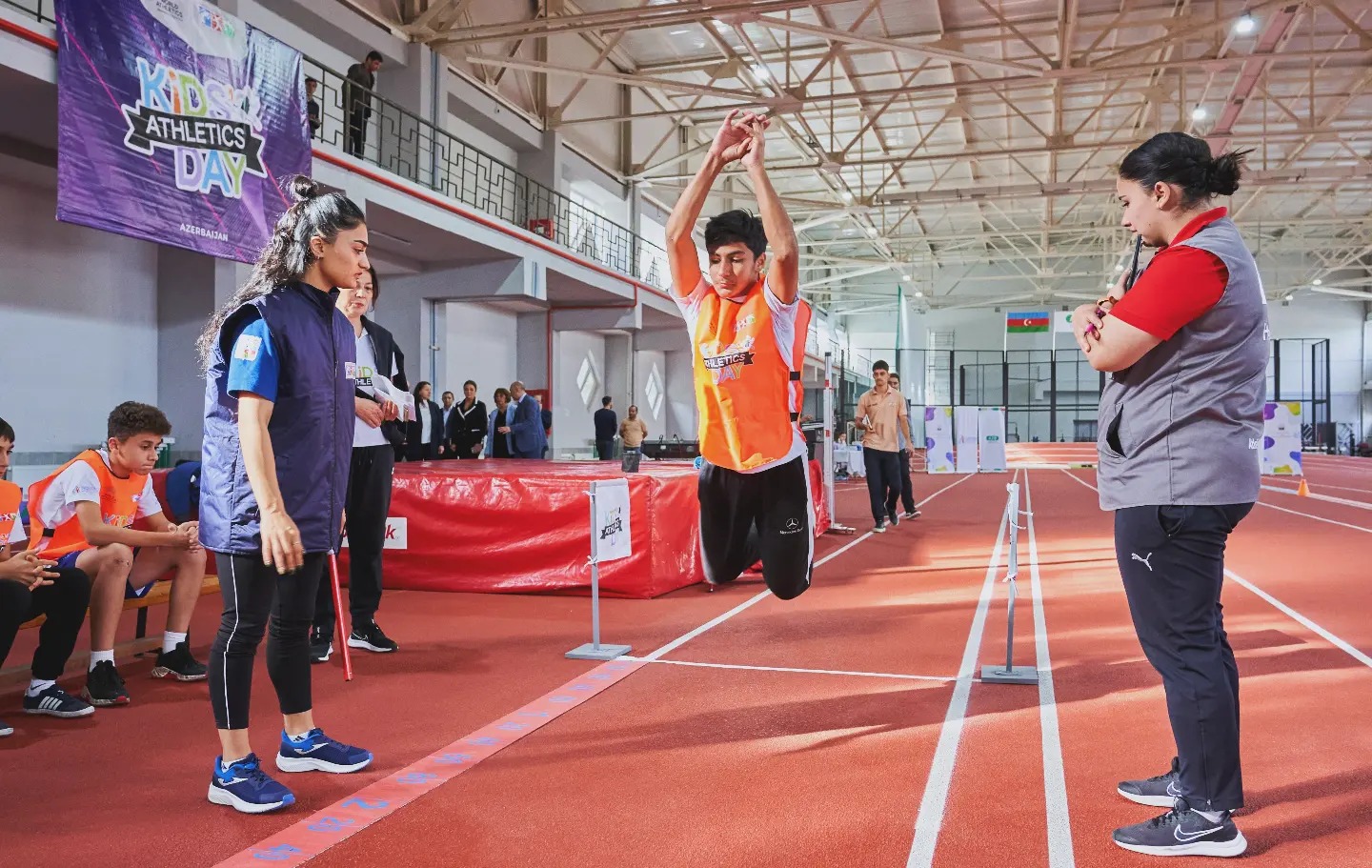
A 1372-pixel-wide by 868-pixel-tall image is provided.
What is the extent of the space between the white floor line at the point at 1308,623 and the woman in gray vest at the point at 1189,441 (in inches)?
108

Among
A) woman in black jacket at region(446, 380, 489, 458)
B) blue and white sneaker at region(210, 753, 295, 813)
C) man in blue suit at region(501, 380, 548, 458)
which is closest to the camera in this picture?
blue and white sneaker at region(210, 753, 295, 813)

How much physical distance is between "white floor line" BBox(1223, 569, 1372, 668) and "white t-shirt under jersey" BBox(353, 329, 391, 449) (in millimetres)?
4678

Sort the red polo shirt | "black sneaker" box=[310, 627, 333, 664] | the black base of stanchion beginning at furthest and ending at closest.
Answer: "black sneaker" box=[310, 627, 333, 664] < the black base of stanchion < the red polo shirt

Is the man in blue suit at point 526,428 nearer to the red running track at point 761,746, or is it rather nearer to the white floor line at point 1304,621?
the red running track at point 761,746

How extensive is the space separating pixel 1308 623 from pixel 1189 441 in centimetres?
394

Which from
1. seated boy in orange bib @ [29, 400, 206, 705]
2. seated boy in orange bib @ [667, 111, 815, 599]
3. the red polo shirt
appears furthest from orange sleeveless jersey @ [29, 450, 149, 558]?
the red polo shirt

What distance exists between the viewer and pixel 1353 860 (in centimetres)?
236

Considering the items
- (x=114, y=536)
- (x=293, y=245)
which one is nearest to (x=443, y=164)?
(x=114, y=536)

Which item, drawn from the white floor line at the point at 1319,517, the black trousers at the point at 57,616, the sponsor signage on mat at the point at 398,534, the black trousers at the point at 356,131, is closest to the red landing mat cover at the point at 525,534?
the sponsor signage on mat at the point at 398,534

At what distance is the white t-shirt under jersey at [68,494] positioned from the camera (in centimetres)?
382

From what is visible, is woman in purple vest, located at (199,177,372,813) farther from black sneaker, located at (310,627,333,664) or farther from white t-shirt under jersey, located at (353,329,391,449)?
black sneaker, located at (310,627,333,664)

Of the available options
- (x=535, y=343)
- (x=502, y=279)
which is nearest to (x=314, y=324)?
(x=502, y=279)

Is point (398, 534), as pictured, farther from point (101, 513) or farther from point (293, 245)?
point (293, 245)

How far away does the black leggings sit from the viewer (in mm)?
2656
